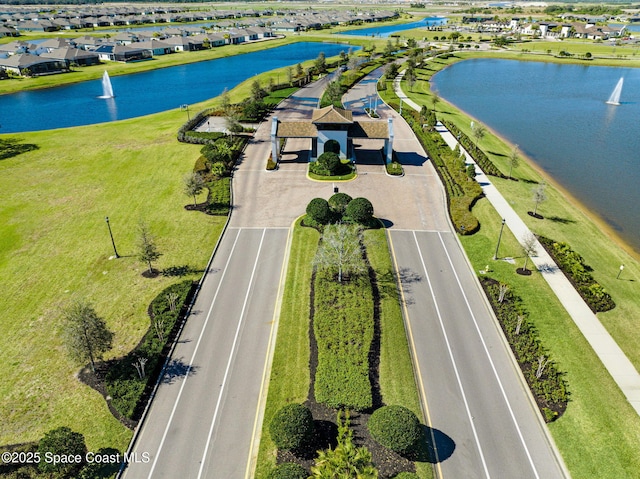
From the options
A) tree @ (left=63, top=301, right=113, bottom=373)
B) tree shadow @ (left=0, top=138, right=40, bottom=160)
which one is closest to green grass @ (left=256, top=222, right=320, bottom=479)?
tree @ (left=63, top=301, right=113, bottom=373)

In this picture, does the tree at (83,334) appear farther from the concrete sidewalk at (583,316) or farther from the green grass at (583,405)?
the concrete sidewalk at (583,316)

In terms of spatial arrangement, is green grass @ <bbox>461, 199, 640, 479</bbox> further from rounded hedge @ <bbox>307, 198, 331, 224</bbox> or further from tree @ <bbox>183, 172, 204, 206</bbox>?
tree @ <bbox>183, 172, 204, 206</bbox>

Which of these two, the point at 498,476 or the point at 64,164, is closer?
the point at 498,476

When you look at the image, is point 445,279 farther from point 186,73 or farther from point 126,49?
point 126,49

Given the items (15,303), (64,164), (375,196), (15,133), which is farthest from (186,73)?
(15,303)

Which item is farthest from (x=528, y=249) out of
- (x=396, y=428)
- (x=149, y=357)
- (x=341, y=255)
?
(x=149, y=357)
